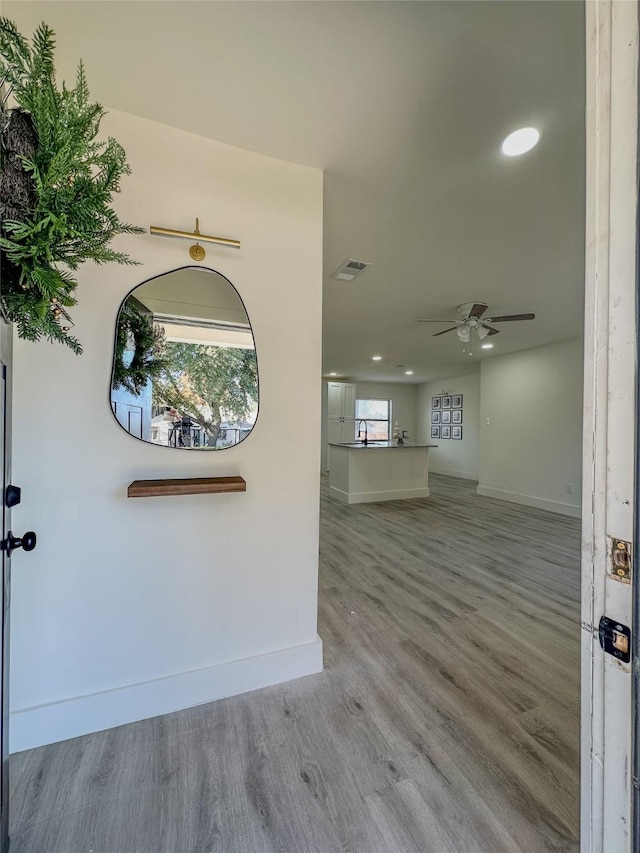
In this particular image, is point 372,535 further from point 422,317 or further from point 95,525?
point 95,525

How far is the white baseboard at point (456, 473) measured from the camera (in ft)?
26.4

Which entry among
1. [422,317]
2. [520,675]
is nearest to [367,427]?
[422,317]

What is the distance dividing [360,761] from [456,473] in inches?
311

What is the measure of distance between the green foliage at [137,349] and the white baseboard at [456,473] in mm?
7855

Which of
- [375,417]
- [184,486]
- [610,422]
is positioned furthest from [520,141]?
[375,417]

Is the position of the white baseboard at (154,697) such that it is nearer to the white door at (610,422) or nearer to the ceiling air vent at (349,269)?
the white door at (610,422)

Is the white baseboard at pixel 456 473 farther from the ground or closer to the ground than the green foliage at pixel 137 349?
closer to the ground


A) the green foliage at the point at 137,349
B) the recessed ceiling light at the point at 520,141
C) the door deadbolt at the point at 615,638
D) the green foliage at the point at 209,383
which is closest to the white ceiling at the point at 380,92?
the recessed ceiling light at the point at 520,141

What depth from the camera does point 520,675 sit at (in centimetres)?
177

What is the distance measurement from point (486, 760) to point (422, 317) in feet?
12.9

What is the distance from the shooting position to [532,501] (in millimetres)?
5492

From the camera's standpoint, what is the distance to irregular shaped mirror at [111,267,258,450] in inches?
57.3

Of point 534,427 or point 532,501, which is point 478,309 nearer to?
point 534,427

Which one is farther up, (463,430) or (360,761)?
(463,430)
